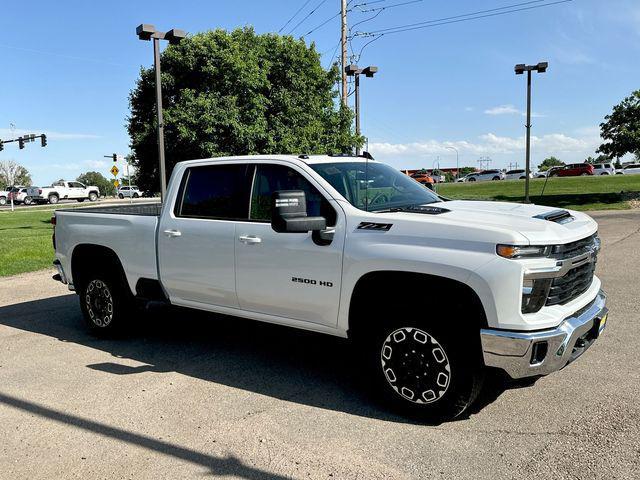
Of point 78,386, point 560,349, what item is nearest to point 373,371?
point 560,349

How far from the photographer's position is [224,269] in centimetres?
496

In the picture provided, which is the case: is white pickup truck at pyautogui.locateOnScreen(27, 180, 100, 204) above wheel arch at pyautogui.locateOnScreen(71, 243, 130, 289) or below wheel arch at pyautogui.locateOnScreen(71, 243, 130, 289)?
above

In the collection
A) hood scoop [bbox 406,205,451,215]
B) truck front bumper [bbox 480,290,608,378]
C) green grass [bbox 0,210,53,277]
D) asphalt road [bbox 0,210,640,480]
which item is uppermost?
hood scoop [bbox 406,205,451,215]

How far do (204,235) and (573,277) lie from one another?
A: 3.07 metres

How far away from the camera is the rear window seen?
504 centimetres

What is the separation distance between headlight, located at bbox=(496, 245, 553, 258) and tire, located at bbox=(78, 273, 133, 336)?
4035mm

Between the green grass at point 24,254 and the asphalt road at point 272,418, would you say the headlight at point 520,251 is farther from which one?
the green grass at point 24,254

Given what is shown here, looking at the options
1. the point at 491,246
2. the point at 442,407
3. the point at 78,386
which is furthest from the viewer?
the point at 78,386

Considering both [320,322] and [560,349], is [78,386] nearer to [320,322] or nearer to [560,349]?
[320,322]

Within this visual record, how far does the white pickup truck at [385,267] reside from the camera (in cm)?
355

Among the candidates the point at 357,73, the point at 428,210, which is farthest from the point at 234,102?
the point at 428,210

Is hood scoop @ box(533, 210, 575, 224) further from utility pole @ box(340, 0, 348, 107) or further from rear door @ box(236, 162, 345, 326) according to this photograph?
utility pole @ box(340, 0, 348, 107)

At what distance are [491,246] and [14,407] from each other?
3.81 m

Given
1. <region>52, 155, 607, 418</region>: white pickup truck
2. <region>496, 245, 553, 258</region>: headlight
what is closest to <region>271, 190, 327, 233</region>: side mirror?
<region>52, 155, 607, 418</region>: white pickup truck
